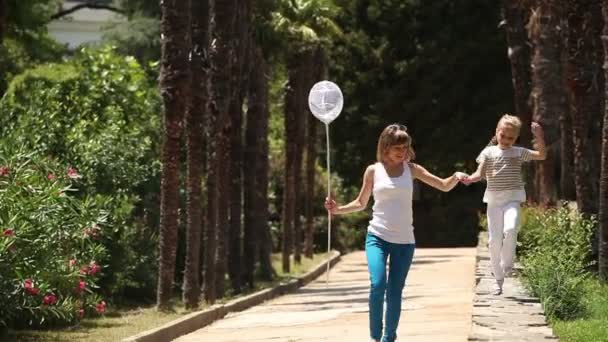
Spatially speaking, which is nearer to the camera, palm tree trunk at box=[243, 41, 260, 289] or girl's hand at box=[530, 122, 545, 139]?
girl's hand at box=[530, 122, 545, 139]

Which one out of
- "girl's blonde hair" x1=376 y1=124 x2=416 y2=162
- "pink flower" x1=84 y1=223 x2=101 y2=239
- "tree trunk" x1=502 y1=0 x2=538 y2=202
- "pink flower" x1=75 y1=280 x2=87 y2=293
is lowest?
"pink flower" x1=75 y1=280 x2=87 y2=293

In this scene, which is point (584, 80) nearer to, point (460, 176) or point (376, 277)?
point (460, 176)

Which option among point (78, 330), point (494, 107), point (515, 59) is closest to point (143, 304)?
point (78, 330)

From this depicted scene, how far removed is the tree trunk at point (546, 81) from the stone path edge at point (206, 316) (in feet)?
19.9

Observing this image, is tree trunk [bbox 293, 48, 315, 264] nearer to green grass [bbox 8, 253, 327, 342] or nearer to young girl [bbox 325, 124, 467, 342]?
green grass [bbox 8, 253, 327, 342]

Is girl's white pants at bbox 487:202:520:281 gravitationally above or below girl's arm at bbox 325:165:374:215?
below

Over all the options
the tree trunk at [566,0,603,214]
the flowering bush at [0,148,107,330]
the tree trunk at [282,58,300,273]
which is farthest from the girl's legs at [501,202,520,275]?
the tree trunk at [282,58,300,273]

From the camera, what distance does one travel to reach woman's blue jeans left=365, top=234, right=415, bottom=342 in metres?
12.7

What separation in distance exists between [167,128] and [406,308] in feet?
16.0

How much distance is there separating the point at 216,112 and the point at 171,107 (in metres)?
3.17

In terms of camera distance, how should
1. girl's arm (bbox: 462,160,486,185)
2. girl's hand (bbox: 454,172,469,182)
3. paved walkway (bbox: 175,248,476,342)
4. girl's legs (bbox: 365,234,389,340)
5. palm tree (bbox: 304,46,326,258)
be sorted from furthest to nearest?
1. palm tree (bbox: 304,46,326,258)
2. paved walkway (bbox: 175,248,476,342)
3. girl's arm (bbox: 462,160,486,185)
4. girl's hand (bbox: 454,172,469,182)
5. girl's legs (bbox: 365,234,389,340)

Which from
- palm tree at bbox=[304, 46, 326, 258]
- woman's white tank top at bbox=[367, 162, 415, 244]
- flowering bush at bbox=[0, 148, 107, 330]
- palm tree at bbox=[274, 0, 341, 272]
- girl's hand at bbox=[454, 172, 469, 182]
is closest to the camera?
woman's white tank top at bbox=[367, 162, 415, 244]

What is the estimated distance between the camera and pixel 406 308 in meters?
22.2

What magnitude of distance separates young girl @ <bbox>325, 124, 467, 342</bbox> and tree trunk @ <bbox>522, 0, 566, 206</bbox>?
65.3 feet
